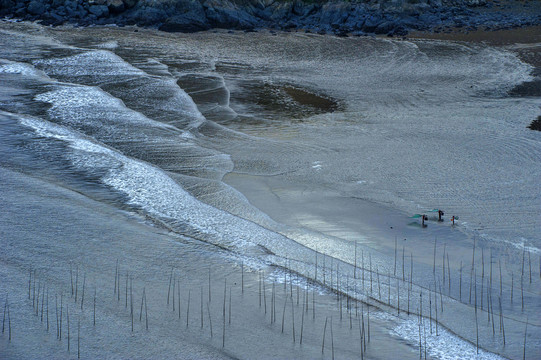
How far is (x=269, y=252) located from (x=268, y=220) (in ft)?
3.94

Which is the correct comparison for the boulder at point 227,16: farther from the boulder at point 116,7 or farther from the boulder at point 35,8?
the boulder at point 35,8

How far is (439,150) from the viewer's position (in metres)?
12.4

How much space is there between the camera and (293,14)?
3431 centimetres

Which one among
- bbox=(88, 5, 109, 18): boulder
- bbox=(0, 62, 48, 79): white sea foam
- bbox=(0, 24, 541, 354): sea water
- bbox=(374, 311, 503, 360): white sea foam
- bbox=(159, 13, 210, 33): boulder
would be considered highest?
bbox=(88, 5, 109, 18): boulder

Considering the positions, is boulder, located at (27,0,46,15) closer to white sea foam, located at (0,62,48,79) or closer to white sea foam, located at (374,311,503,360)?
white sea foam, located at (0,62,48,79)

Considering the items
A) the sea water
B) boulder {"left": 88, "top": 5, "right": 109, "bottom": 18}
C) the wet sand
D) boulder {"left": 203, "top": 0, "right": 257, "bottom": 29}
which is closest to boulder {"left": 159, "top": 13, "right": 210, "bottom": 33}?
boulder {"left": 203, "top": 0, "right": 257, "bottom": 29}

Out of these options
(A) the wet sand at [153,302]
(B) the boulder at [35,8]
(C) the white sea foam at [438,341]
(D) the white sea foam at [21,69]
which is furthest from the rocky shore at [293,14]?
(C) the white sea foam at [438,341]

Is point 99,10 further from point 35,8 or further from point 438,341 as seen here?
point 438,341

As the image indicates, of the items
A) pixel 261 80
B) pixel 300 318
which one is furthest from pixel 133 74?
pixel 300 318

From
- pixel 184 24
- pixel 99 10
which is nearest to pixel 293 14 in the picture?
pixel 184 24

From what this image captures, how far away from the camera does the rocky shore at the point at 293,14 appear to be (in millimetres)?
31203

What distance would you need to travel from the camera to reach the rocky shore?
3120cm

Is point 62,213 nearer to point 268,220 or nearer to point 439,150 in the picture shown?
point 268,220

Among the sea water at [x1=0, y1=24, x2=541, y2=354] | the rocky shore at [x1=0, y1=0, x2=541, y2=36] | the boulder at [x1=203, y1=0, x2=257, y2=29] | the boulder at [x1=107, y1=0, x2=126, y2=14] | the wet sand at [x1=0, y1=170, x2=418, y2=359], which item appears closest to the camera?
the wet sand at [x1=0, y1=170, x2=418, y2=359]
